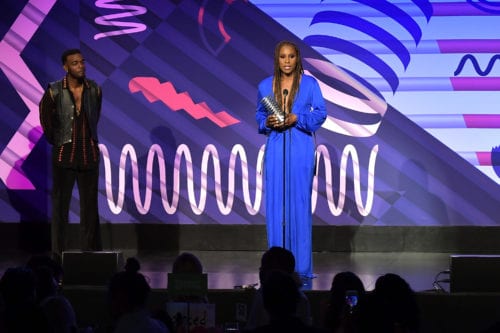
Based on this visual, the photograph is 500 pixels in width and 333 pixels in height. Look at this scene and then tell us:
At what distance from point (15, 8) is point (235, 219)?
2.77 m

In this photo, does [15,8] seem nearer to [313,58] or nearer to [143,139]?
[143,139]

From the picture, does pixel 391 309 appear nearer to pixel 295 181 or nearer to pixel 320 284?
pixel 295 181

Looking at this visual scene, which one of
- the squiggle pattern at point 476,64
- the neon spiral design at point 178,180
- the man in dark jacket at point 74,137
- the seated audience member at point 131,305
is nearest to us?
the seated audience member at point 131,305

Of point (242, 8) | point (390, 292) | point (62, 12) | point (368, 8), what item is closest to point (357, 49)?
point (368, 8)

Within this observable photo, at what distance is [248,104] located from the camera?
10031 mm

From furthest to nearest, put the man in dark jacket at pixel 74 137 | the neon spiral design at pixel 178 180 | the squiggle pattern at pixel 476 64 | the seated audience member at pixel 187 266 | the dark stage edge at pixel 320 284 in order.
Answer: the neon spiral design at pixel 178 180
the squiggle pattern at pixel 476 64
the man in dark jacket at pixel 74 137
the dark stage edge at pixel 320 284
the seated audience member at pixel 187 266

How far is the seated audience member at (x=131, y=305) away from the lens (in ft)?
14.8

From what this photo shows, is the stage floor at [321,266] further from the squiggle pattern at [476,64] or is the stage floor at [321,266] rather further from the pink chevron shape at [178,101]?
the squiggle pattern at [476,64]

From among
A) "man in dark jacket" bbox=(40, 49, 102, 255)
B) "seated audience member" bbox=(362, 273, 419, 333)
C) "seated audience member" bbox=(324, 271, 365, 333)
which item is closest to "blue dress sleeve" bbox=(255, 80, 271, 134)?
"man in dark jacket" bbox=(40, 49, 102, 255)

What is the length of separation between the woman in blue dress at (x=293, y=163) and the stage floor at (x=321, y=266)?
329 millimetres

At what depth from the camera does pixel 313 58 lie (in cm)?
995

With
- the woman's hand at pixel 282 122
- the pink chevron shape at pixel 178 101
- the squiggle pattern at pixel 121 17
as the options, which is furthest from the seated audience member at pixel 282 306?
the squiggle pattern at pixel 121 17

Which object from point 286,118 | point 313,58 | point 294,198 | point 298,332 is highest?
point 313,58

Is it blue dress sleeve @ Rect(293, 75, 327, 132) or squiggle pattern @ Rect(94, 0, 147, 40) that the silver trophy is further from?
squiggle pattern @ Rect(94, 0, 147, 40)
